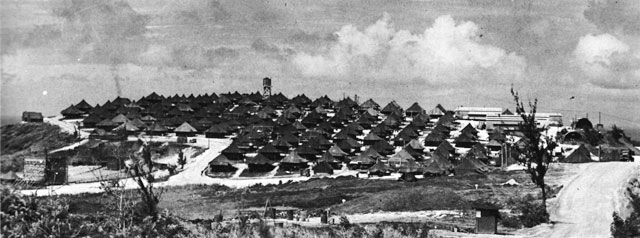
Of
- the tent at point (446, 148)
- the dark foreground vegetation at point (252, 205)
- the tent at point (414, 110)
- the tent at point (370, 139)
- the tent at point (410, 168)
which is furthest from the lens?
the tent at point (414, 110)

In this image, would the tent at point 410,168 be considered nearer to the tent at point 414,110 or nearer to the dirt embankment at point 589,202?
the dirt embankment at point 589,202

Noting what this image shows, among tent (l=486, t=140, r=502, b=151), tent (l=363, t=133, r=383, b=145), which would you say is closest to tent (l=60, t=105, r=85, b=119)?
tent (l=363, t=133, r=383, b=145)

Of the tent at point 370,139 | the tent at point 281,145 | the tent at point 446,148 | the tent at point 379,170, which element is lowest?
the tent at point 379,170

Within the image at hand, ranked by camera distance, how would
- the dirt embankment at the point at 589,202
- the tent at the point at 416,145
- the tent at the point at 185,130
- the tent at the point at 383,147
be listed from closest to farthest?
the dirt embankment at the point at 589,202 → the tent at the point at 383,147 → the tent at the point at 416,145 → the tent at the point at 185,130

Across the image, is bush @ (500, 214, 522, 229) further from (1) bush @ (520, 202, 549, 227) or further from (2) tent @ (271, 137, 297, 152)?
(2) tent @ (271, 137, 297, 152)

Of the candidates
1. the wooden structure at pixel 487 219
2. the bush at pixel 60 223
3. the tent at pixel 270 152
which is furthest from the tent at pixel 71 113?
the wooden structure at pixel 487 219

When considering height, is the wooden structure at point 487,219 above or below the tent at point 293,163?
below

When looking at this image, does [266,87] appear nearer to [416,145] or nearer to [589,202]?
[416,145]
